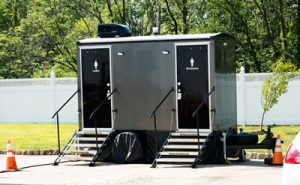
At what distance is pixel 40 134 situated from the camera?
2552cm

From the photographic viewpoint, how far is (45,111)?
31859 mm

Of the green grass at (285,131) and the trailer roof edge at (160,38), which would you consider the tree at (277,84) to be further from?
the trailer roof edge at (160,38)

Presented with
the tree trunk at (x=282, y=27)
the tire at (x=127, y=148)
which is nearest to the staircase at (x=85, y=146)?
the tire at (x=127, y=148)

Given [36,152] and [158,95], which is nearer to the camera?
[158,95]

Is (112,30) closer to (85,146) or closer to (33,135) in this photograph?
(85,146)

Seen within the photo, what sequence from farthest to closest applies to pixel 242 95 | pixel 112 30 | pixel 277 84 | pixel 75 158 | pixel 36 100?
pixel 36 100, pixel 242 95, pixel 277 84, pixel 112 30, pixel 75 158

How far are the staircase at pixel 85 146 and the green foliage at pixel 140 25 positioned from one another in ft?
59.4

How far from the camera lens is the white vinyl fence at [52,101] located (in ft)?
91.7

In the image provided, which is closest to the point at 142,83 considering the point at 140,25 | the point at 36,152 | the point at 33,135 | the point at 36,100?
the point at 36,152

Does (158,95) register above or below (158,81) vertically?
below

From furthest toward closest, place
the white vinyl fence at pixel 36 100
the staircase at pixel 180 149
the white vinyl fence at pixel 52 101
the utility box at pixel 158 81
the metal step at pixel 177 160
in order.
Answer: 1. the white vinyl fence at pixel 36 100
2. the white vinyl fence at pixel 52 101
3. the utility box at pixel 158 81
4. the staircase at pixel 180 149
5. the metal step at pixel 177 160

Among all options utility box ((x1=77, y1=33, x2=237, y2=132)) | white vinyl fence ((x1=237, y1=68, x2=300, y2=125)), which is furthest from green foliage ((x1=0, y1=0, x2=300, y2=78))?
utility box ((x1=77, y1=33, x2=237, y2=132))

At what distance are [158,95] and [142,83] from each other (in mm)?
499

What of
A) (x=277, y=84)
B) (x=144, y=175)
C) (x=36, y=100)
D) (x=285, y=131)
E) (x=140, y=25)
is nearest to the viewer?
(x=144, y=175)
